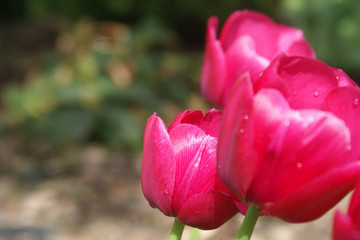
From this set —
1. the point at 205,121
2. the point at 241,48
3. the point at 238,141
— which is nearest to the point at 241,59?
the point at 241,48

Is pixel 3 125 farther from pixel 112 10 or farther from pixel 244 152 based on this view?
pixel 244 152

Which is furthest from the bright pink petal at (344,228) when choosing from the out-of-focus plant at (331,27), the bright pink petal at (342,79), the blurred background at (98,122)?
the out-of-focus plant at (331,27)

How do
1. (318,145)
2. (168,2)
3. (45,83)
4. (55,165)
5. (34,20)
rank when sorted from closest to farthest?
(318,145), (55,165), (45,83), (168,2), (34,20)

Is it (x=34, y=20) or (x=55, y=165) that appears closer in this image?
(x=55, y=165)

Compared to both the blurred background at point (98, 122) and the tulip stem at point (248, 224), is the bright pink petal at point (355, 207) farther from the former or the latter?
the blurred background at point (98, 122)

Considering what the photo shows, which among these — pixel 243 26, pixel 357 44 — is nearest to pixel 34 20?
pixel 357 44
